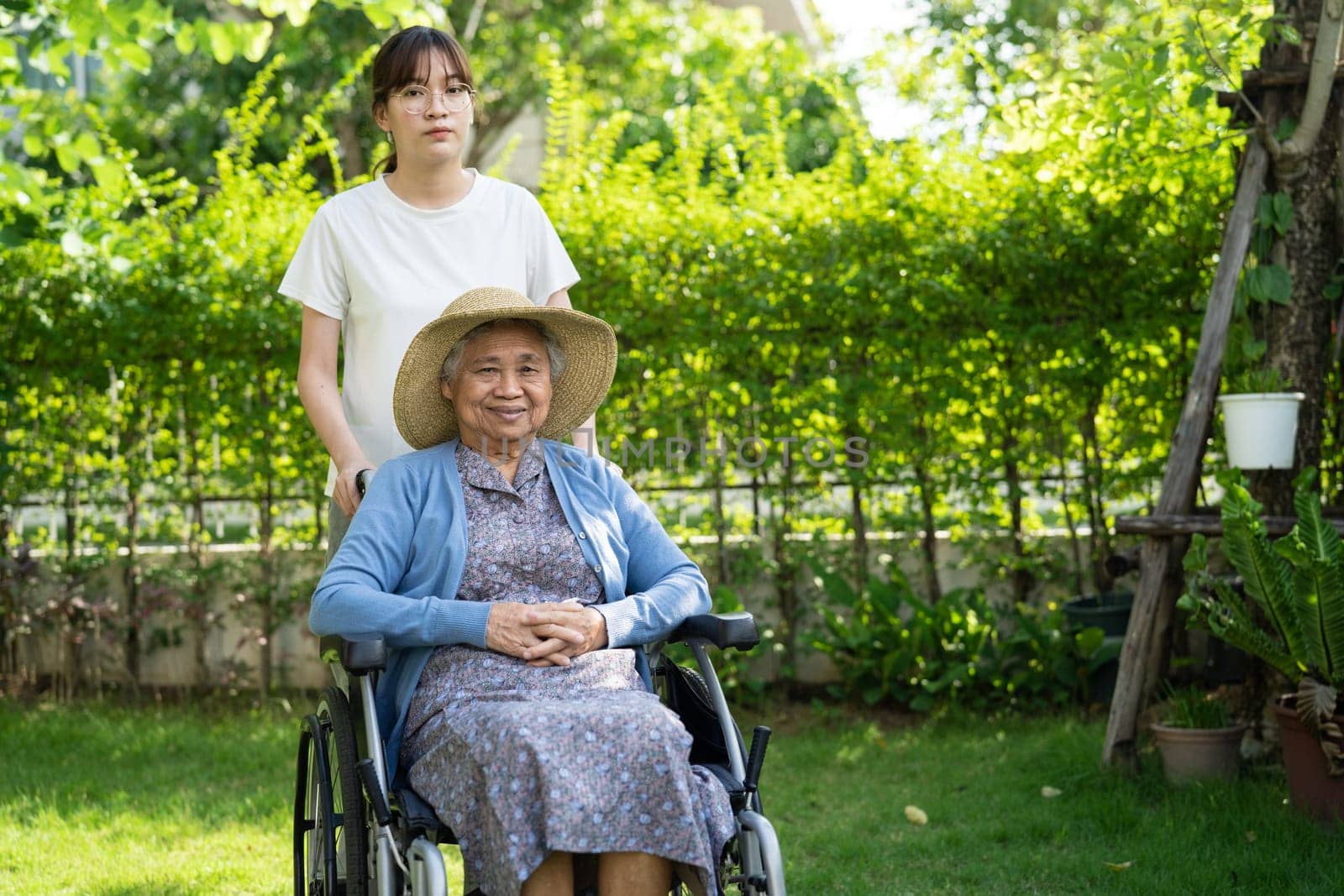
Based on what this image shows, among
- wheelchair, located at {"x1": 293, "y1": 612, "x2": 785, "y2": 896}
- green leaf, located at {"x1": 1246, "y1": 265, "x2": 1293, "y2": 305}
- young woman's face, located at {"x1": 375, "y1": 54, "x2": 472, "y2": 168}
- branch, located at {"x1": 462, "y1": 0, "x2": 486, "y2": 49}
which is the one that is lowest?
wheelchair, located at {"x1": 293, "y1": 612, "x2": 785, "y2": 896}

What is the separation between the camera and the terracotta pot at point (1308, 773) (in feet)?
11.1

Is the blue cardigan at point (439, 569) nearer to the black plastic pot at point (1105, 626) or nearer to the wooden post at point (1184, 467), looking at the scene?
the wooden post at point (1184, 467)

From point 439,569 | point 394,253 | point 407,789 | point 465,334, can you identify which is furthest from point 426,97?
point 407,789

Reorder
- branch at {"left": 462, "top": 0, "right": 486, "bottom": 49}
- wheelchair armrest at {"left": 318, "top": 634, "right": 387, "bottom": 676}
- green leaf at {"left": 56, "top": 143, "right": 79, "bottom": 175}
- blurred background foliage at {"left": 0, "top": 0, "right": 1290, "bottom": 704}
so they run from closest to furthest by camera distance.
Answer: wheelchair armrest at {"left": 318, "top": 634, "right": 387, "bottom": 676} → green leaf at {"left": 56, "top": 143, "right": 79, "bottom": 175} → blurred background foliage at {"left": 0, "top": 0, "right": 1290, "bottom": 704} → branch at {"left": 462, "top": 0, "right": 486, "bottom": 49}

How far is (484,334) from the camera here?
243 centimetres

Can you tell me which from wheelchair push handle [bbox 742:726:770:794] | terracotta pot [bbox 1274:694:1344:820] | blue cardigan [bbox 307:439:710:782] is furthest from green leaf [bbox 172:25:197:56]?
terracotta pot [bbox 1274:694:1344:820]

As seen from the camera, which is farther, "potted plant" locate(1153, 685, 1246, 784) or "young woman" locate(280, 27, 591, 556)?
"potted plant" locate(1153, 685, 1246, 784)

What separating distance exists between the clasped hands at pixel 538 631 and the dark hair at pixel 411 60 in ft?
3.35

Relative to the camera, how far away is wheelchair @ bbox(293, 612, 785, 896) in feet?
6.47

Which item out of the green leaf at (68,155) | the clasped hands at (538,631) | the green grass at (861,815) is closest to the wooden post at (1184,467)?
the green grass at (861,815)

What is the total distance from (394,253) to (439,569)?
702 millimetres

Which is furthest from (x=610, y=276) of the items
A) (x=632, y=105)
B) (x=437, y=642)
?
(x=632, y=105)

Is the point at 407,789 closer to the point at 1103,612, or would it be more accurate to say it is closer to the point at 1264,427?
the point at 1264,427

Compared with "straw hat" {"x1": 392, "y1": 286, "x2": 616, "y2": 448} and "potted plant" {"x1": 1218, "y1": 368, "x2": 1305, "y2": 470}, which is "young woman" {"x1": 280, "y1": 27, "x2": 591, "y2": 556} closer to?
"straw hat" {"x1": 392, "y1": 286, "x2": 616, "y2": 448}
